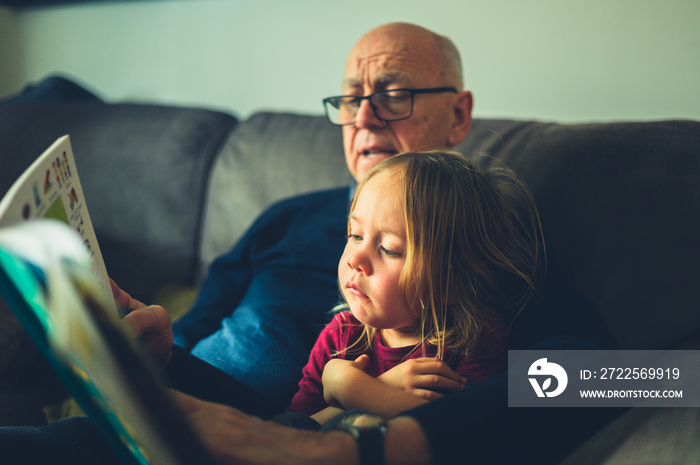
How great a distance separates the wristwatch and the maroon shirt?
0.21 m

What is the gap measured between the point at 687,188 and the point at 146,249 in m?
1.52

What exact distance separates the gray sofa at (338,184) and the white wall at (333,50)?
34 cm

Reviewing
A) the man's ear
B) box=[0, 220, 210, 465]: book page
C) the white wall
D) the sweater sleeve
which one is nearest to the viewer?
box=[0, 220, 210, 465]: book page

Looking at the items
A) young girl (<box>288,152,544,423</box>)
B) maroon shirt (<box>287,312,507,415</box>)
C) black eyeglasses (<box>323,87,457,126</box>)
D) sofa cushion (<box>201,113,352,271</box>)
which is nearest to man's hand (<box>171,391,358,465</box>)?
young girl (<box>288,152,544,423</box>)

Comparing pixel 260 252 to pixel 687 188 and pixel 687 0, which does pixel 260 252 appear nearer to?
pixel 687 188

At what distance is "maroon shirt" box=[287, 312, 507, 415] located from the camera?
778 millimetres

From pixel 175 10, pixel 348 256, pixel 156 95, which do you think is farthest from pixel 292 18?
pixel 348 256

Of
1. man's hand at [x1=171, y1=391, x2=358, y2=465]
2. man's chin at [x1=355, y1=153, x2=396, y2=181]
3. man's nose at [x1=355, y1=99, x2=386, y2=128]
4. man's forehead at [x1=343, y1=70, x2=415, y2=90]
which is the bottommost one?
man's hand at [x1=171, y1=391, x2=358, y2=465]

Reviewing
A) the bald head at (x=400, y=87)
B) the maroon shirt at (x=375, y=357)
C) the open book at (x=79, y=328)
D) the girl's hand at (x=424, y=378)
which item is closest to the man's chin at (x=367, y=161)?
the bald head at (x=400, y=87)

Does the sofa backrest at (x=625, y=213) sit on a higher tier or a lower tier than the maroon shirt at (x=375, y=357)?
higher

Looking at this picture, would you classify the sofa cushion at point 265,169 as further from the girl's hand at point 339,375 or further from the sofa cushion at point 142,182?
the girl's hand at point 339,375

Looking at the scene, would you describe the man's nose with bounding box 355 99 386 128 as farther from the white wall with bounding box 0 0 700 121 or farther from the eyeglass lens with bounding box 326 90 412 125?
the white wall with bounding box 0 0 700 121

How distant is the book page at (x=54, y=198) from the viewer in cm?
47

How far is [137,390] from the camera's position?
0.41m
